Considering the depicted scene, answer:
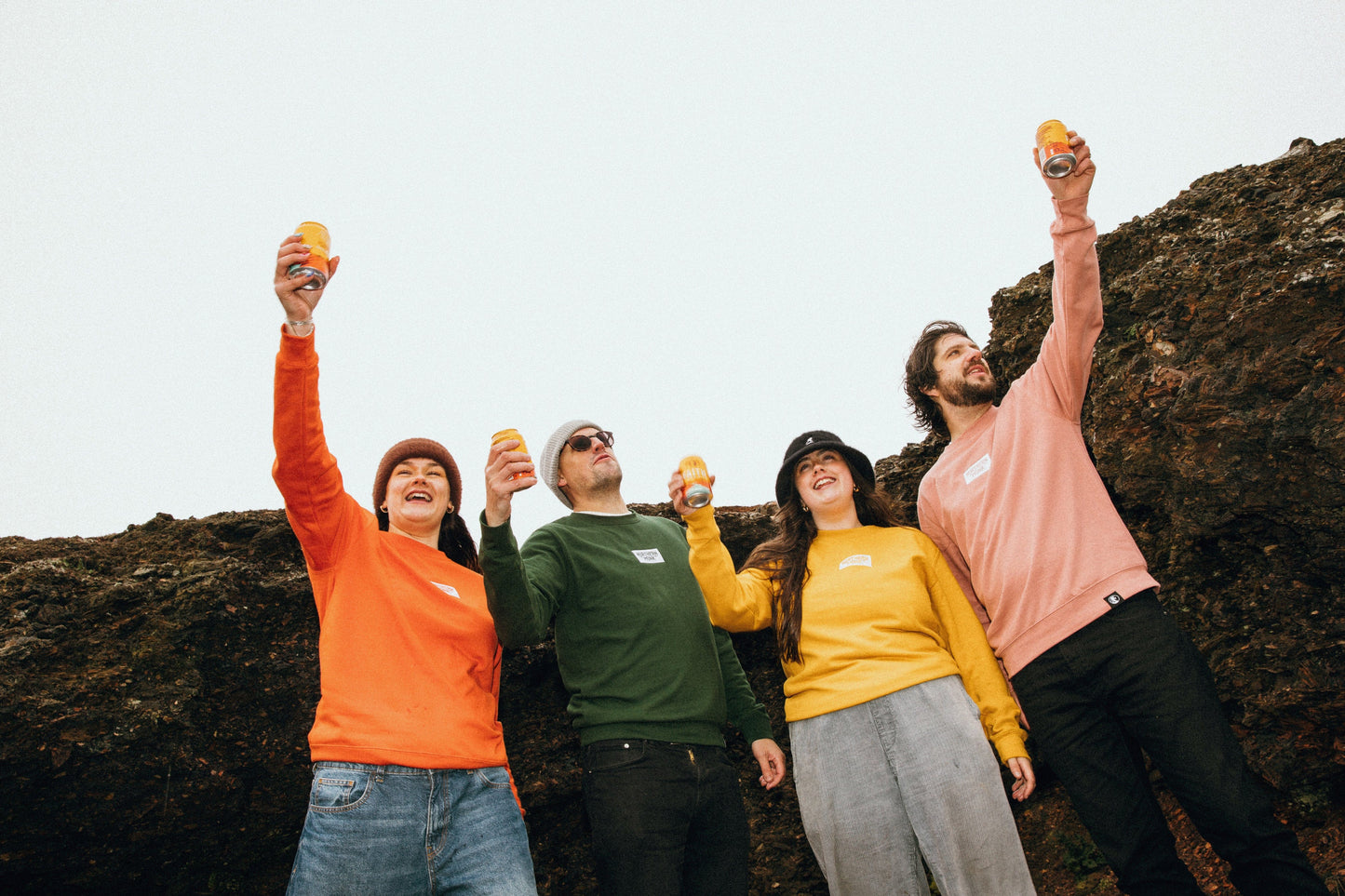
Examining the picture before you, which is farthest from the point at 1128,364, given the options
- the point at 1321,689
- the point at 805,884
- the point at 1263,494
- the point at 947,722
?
the point at 805,884

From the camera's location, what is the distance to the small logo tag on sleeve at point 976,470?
12.1ft

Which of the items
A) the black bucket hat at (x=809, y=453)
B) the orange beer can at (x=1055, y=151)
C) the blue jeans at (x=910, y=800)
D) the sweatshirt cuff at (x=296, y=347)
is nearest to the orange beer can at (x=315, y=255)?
the sweatshirt cuff at (x=296, y=347)

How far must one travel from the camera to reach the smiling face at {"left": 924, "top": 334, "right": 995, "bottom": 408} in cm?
395

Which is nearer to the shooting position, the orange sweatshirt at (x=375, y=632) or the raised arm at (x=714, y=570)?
the orange sweatshirt at (x=375, y=632)

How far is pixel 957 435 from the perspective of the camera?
4055mm

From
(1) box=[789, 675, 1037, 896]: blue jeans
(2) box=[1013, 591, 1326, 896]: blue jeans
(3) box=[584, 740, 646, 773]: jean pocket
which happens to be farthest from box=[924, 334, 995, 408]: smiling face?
(3) box=[584, 740, 646, 773]: jean pocket

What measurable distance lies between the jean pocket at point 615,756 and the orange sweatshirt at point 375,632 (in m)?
0.39

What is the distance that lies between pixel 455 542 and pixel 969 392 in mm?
2802

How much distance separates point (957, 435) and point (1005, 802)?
6.04 feet

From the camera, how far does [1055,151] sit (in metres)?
3.24

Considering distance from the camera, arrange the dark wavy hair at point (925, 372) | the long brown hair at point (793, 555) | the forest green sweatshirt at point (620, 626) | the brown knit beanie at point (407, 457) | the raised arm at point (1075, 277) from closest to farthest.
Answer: the forest green sweatshirt at point (620, 626)
the raised arm at point (1075, 277)
the long brown hair at point (793, 555)
the brown knit beanie at point (407, 457)
the dark wavy hair at point (925, 372)

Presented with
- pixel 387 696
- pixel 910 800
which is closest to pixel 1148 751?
pixel 910 800

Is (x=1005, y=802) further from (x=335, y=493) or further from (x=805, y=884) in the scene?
(x=335, y=493)

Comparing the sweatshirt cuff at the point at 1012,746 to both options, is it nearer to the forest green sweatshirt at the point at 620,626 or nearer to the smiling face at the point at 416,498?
the forest green sweatshirt at the point at 620,626
